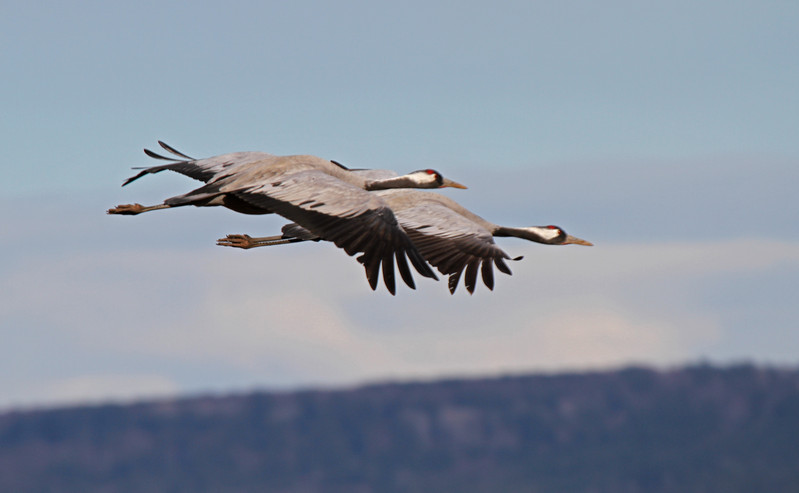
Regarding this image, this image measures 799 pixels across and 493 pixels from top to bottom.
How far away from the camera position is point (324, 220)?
21328 millimetres

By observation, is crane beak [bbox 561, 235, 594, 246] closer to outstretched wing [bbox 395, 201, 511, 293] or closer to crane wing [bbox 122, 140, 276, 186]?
outstretched wing [bbox 395, 201, 511, 293]

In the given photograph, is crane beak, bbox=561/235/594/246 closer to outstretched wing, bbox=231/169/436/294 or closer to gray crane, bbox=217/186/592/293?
gray crane, bbox=217/186/592/293

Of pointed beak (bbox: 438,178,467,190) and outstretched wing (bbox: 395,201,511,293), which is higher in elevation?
pointed beak (bbox: 438,178,467,190)

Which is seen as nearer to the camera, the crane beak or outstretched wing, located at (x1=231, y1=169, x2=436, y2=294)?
outstretched wing, located at (x1=231, y1=169, x2=436, y2=294)

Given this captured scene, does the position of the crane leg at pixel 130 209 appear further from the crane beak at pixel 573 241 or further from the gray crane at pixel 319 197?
the crane beak at pixel 573 241

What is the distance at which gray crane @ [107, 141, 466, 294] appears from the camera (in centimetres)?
2092

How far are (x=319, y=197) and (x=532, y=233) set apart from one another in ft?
22.8

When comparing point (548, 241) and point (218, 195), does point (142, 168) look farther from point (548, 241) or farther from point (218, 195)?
point (548, 241)

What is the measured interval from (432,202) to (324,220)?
5.47 m

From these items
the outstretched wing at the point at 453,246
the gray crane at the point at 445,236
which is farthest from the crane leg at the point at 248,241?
the outstretched wing at the point at 453,246

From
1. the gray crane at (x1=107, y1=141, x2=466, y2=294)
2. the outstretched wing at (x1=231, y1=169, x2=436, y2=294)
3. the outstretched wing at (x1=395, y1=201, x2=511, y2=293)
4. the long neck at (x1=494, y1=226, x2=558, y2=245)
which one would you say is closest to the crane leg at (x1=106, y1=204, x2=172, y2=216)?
the gray crane at (x1=107, y1=141, x2=466, y2=294)

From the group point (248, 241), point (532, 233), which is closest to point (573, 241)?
point (532, 233)

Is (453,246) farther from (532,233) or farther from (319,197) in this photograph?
(319,197)

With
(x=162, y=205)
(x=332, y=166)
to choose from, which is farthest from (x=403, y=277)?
(x=162, y=205)
